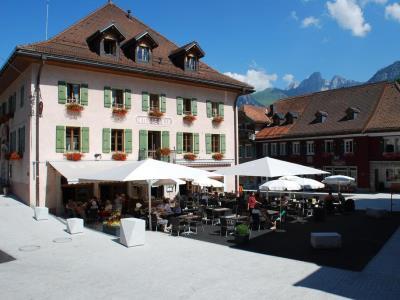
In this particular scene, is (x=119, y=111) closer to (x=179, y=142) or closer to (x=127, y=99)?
(x=127, y=99)

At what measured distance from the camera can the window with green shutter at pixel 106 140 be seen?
74.7 feet

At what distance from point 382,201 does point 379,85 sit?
16.2 meters

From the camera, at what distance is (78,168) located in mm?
20703

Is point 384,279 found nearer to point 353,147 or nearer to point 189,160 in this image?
point 189,160

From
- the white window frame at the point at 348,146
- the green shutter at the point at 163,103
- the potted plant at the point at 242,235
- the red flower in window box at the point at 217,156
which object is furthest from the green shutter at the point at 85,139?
the white window frame at the point at 348,146

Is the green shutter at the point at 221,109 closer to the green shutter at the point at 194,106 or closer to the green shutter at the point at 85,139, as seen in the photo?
the green shutter at the point at 194,106

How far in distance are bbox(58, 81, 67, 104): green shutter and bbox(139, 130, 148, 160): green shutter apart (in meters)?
5.09

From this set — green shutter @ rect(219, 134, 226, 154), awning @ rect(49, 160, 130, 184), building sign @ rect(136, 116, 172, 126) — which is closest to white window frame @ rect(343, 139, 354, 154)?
green shutter @ rect(219, 134, 226, 154)

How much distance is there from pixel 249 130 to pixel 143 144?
23.8 meters

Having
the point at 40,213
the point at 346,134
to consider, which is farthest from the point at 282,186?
the point at 346,134

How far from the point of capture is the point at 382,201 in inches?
1103

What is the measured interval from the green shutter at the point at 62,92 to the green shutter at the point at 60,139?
1.48 metres

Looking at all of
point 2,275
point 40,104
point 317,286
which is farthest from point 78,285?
point 40,104

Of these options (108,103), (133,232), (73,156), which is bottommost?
(133,232)
